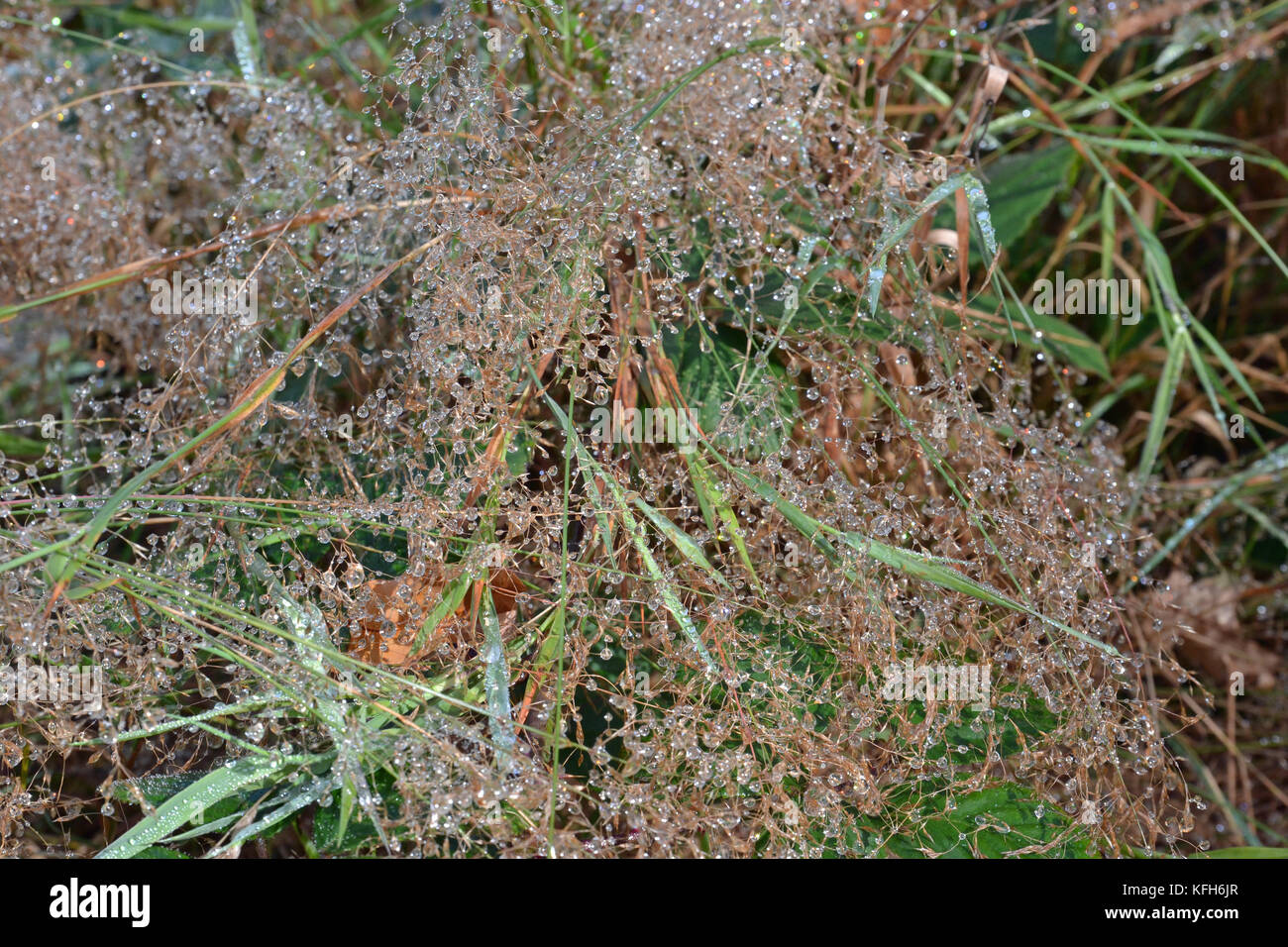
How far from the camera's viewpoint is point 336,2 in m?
1.48

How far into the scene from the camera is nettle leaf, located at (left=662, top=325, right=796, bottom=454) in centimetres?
88

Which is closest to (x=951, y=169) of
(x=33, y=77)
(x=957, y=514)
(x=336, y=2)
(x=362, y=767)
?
(x=957, y=514)

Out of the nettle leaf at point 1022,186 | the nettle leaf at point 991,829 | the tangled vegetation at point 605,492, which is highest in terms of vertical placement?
the nettle leaf at point 1022,186

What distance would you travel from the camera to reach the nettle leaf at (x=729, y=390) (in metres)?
0.88

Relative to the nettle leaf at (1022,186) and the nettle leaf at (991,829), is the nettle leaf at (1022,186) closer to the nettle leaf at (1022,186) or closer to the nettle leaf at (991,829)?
the nettle leaf at (1022,186)

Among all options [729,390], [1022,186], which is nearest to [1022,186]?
[1022,186]

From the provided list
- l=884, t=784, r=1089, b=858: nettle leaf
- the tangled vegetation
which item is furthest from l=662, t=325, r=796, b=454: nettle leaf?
l=884, t=784, r=1089, b=858: nettle leaf

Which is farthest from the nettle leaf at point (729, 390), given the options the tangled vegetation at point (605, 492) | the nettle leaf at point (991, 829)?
the nettle leaf at point (991, 829)

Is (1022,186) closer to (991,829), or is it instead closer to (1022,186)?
(1022,186)

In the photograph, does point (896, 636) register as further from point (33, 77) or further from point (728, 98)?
point (33, 77)

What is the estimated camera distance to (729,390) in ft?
3.01
